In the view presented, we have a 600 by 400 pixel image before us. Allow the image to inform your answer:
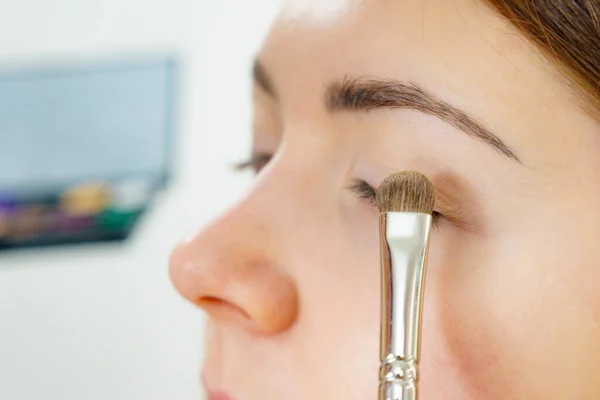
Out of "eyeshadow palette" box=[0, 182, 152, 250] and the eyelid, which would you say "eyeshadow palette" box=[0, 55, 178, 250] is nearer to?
"eyeshadow palette" box=[0, 182, 152, 250]

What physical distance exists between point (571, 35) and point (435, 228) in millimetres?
113

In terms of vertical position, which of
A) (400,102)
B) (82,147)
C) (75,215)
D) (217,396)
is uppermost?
(82,147)

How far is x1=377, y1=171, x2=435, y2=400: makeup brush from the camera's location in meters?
0.37

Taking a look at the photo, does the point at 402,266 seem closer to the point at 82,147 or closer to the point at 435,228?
the point at 435,228

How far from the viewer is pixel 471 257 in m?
0.39

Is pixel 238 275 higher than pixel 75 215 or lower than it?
lower

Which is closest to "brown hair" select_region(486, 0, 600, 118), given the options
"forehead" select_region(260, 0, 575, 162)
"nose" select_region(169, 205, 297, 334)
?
"forehead" select_region(260, 0, 575, 162)

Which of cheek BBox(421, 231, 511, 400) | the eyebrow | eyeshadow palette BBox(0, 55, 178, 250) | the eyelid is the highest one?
eyeshadow palette BBox(0, 55, 178, 250)

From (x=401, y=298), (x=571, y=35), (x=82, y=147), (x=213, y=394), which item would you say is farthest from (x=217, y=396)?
(x=82, y=147)

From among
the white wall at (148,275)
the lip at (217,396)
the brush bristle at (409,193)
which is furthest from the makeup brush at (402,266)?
the white wall at (148,275)

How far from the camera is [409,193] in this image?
0.38 m

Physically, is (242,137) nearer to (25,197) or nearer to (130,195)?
(130,195)

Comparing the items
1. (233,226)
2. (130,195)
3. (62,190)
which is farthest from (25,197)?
(233,226)

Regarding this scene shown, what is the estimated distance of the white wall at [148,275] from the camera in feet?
3.00
